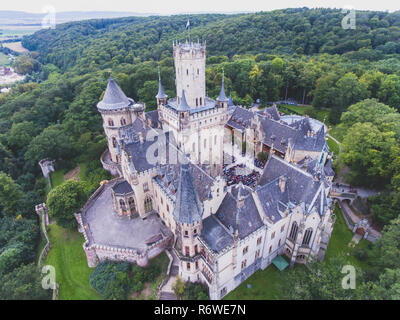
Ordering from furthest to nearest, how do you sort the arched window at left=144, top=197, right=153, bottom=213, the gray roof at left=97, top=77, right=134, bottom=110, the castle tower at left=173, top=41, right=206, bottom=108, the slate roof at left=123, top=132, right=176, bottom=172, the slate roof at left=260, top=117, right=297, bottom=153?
1. the slate roof at left=260, top=117, right=297, bottom=153
2. the gray roof at left=97, top=77, right=134, bottom=110
3. the arched window at left=144, top=197, right=153, bottom=213
4. the slate roof at left=123, top=132, right=176, bottom=172
5. the castle tower at left=173, top=41, right=206, bottom=108

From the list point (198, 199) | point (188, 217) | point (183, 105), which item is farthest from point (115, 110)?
point (188, 217)

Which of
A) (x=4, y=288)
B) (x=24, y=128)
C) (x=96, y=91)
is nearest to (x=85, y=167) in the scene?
(x=24, y=128)

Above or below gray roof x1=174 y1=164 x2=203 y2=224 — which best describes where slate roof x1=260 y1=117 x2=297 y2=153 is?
below

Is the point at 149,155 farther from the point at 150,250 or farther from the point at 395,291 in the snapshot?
the point at 395,291

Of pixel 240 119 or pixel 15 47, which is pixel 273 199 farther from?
pixel 15 47

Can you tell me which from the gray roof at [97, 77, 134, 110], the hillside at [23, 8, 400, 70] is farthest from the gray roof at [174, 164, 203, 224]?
the hillside at [23, 8, 400, 70]

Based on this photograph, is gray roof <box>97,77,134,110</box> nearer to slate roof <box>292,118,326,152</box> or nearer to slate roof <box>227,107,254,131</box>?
slate roof <box>227,107,254,131</box>

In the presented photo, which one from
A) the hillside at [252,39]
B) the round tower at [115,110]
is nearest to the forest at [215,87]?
the hillside at [252,39]
